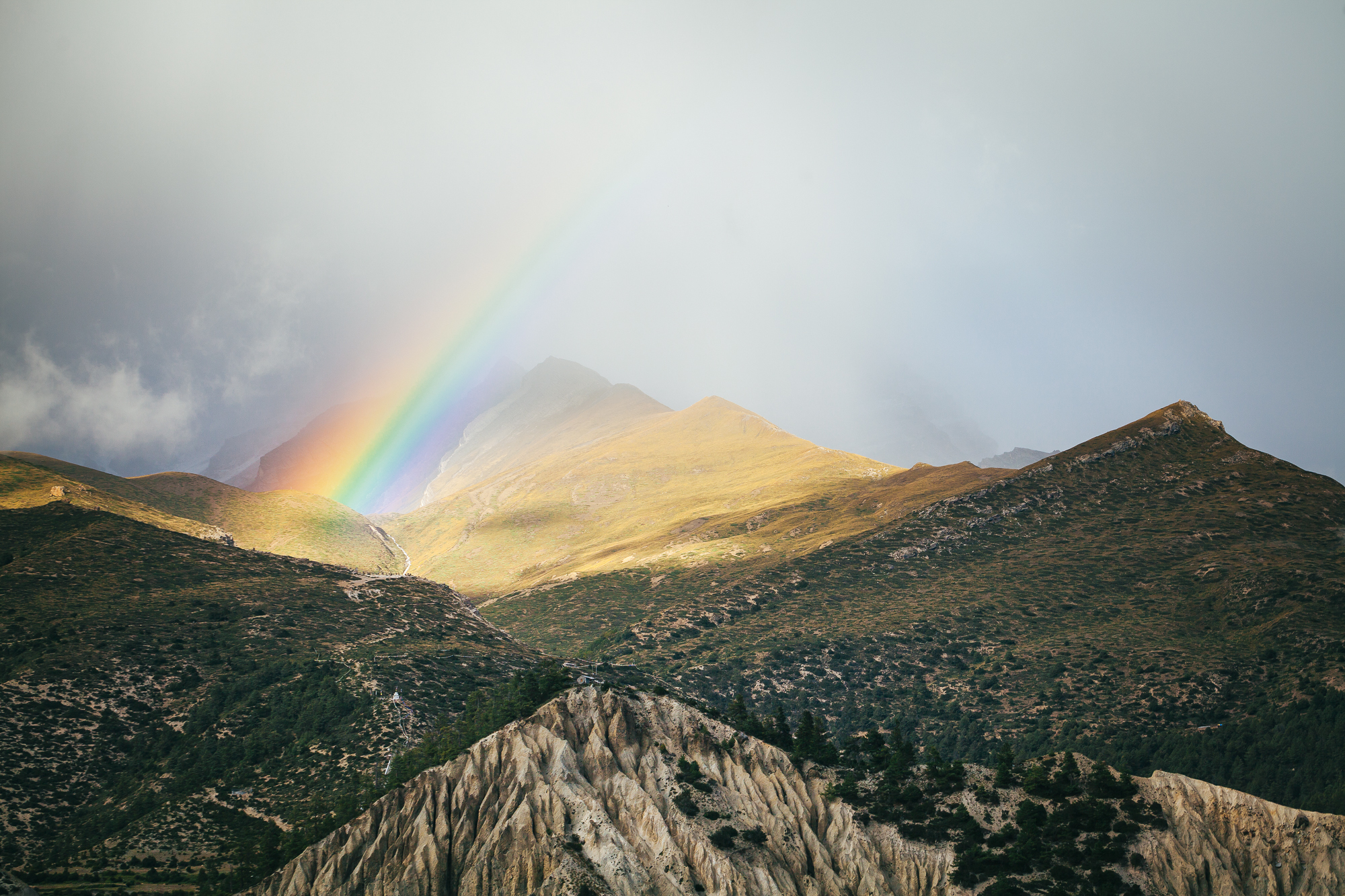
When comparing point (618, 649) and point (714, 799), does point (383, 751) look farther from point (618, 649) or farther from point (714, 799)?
point (618, 649)

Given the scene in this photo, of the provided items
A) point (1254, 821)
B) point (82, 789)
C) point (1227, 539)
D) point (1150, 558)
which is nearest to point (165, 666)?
point (82, 789)

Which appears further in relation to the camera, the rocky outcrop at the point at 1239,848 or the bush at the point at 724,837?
the bush at the point at 724,837

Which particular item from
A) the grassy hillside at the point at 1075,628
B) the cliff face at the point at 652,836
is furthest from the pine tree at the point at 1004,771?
the grassy hillside at the point at 1075,628

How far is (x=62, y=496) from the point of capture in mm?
169875

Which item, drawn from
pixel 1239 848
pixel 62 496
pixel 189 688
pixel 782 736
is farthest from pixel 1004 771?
pixel 62 496

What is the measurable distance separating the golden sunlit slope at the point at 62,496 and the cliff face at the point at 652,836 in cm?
12725

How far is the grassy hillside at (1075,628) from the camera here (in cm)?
12338

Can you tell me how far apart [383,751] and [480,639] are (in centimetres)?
5252

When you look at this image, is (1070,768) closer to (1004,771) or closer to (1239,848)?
(1004,771)

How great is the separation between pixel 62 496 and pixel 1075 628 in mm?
210126

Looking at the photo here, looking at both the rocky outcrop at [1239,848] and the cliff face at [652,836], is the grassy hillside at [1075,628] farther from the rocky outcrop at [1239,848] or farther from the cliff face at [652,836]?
the rocky outcrop at [1239,848]

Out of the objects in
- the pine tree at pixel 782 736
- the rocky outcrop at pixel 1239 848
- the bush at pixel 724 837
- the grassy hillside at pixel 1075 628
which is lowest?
the rocky outcrop at pixel 1239 848

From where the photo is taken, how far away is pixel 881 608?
17638 centimetres

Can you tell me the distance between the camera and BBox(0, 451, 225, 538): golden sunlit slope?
543 feet
